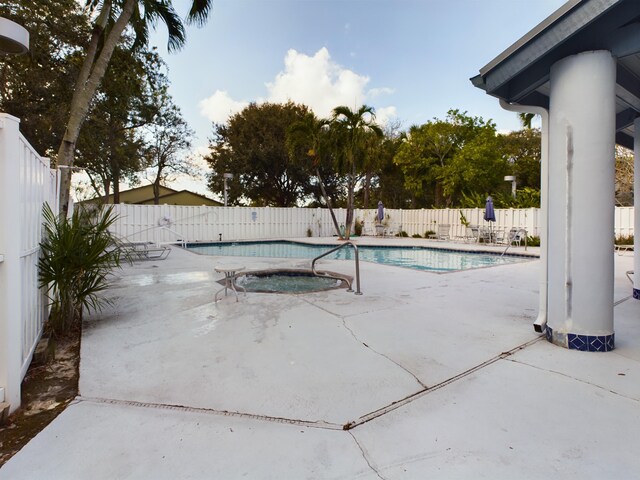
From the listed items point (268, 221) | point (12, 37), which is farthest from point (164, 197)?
point (12, 37)

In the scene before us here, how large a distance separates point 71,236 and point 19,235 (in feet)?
4.12

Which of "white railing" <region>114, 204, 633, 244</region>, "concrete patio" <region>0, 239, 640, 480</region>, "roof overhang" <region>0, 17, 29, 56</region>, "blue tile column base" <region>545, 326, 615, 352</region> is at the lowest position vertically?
"concrete patio" <region>0, 239, 640, 480</region>

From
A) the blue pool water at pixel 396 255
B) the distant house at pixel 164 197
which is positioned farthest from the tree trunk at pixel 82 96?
the distant house at pixel 164 197

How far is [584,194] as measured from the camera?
2.99m

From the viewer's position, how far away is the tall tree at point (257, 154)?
22.0 metres

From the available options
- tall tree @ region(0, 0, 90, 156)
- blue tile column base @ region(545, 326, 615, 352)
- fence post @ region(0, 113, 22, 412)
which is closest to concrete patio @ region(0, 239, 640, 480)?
blue tile column base @ region(545, 326, 615, 352)

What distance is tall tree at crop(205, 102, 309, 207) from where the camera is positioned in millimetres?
22000

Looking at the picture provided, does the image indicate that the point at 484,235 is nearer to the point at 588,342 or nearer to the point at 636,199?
the point at 636,199

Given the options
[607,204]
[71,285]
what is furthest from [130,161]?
[607,204]

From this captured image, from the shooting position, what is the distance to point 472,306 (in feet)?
15.1

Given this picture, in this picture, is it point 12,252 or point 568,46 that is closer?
point 12,252

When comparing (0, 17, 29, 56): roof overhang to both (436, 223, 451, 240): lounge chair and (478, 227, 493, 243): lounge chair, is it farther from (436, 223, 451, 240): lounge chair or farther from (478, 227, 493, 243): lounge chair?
(436, 223, 451, 240): lounge chair

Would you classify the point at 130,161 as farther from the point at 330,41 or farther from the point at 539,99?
the point at 539,99

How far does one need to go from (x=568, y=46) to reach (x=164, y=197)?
2852 cm
